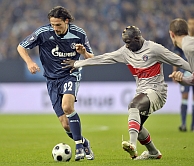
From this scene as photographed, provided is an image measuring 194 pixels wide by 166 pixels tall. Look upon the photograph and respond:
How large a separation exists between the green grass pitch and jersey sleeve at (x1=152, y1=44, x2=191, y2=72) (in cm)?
126

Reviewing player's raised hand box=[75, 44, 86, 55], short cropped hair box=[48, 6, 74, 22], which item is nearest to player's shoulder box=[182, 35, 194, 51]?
player's raised hand box=[75, 44, 86, 55]

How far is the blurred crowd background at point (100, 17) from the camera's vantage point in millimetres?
21922

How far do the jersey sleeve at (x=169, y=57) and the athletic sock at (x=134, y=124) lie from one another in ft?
2.57

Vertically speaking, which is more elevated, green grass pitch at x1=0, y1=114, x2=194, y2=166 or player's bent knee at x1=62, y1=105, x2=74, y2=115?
player's bent knee at x1=62, y1=105, x2=74, y2=115

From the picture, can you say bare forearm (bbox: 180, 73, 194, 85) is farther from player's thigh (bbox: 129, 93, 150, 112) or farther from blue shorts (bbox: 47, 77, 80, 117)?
blue shorts (bbox: 47, 77, 80, 117)

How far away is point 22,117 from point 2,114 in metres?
1.64

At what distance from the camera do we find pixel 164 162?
291 inches

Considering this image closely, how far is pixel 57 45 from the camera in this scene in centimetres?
859

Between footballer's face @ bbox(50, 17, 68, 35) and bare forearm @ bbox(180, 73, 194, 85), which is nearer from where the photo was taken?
bare forearm @ bbox(180, 73, 194, 85)

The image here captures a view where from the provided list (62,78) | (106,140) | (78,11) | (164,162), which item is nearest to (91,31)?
(78,11)

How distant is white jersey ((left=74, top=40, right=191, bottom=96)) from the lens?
24.9 feet

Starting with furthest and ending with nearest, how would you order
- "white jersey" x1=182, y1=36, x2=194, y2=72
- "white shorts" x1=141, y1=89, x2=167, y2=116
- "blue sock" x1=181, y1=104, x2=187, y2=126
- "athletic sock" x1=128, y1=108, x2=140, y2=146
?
1. "blue sock" x1=181, y1=104, x2=187, y2=126
2. "white shorts" x1=141, y1=89, x2=167, y2=116
3. "athletic sock" x1=128, y1=108, x2=140, y2=146
4. "white jersey" x1=182, y1=36, x2=194, y2=72

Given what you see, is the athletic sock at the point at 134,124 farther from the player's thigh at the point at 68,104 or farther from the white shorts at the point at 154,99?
the player's thigh at the point at 68,104

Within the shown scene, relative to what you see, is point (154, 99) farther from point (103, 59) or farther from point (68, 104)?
point (68, 104)
